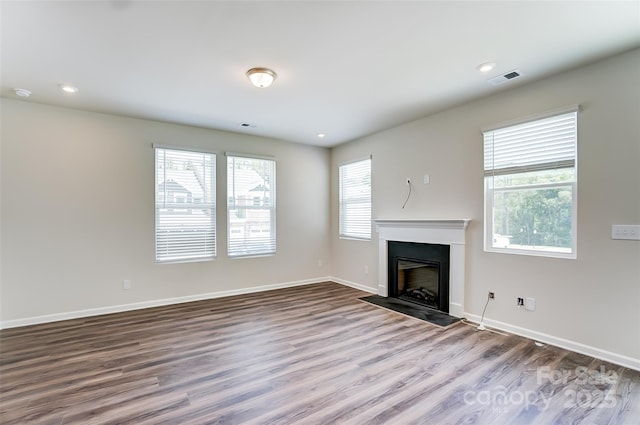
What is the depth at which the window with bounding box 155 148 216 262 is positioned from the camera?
4570 millimetres

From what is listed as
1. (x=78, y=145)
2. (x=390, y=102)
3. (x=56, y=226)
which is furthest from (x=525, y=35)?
(x=56, y=226)

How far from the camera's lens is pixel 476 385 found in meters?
2.35

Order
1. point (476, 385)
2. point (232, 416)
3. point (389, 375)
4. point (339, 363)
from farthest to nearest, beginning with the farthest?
point (339, 363)
point (389, 375)
point (476, 385)
point (232, 416)

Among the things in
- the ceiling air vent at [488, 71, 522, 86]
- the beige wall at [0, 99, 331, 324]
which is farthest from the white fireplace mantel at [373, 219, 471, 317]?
the beige wall at [0, 99, 331, 324]

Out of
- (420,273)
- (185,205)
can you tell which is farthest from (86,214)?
(420,273)

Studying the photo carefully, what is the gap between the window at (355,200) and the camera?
5508mm

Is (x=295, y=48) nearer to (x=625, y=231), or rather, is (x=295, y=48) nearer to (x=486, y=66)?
(x=486, y=66)

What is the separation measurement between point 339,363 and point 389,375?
45 cm

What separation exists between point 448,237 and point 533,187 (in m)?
1.13

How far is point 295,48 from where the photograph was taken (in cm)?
261

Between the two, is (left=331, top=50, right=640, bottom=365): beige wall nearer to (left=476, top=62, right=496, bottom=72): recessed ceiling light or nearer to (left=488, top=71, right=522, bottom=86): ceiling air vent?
(left=488, top=71, right=522, bottom=86): ceiling air vent

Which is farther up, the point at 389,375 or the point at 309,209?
the point at 309,209

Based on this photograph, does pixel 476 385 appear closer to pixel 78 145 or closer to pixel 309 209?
pixel 309 209

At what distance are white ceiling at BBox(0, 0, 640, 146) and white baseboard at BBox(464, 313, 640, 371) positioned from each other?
2.65 m
